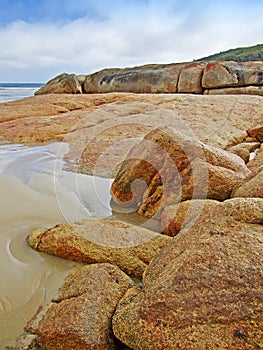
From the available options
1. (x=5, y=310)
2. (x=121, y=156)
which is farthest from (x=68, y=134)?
(x=5, y=310)

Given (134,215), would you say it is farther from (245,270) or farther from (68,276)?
(245,270)

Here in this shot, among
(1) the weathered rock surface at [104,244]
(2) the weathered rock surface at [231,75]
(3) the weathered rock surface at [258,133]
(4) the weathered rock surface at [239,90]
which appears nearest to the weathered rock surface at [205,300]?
(1) the weathered rock surface at [104,244]

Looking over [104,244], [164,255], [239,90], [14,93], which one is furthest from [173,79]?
[14,93]

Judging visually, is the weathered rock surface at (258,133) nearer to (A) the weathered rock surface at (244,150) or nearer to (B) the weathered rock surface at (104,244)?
(A) the weathered rock surface at (244,150)

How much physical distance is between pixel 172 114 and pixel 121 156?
10.6ft

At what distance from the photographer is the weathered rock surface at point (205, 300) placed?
5.60ft

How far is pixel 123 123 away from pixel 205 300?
7.16 metres

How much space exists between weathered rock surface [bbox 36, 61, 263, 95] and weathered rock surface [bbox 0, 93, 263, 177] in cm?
463

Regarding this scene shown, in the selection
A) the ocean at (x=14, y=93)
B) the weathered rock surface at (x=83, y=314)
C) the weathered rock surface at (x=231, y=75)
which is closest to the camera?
the weathered rock surface at (x=83, y=314)

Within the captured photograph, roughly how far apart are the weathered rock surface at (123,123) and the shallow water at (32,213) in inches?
31.9

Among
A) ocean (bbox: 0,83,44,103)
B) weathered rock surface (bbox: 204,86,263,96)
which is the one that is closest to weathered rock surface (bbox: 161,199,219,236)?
weathered rock surface (bbox: 204,86,263,96)

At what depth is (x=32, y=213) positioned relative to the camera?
3922 millimetres

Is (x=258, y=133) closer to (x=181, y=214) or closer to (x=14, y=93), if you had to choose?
(x=181, y=214)

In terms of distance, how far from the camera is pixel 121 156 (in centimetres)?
657
